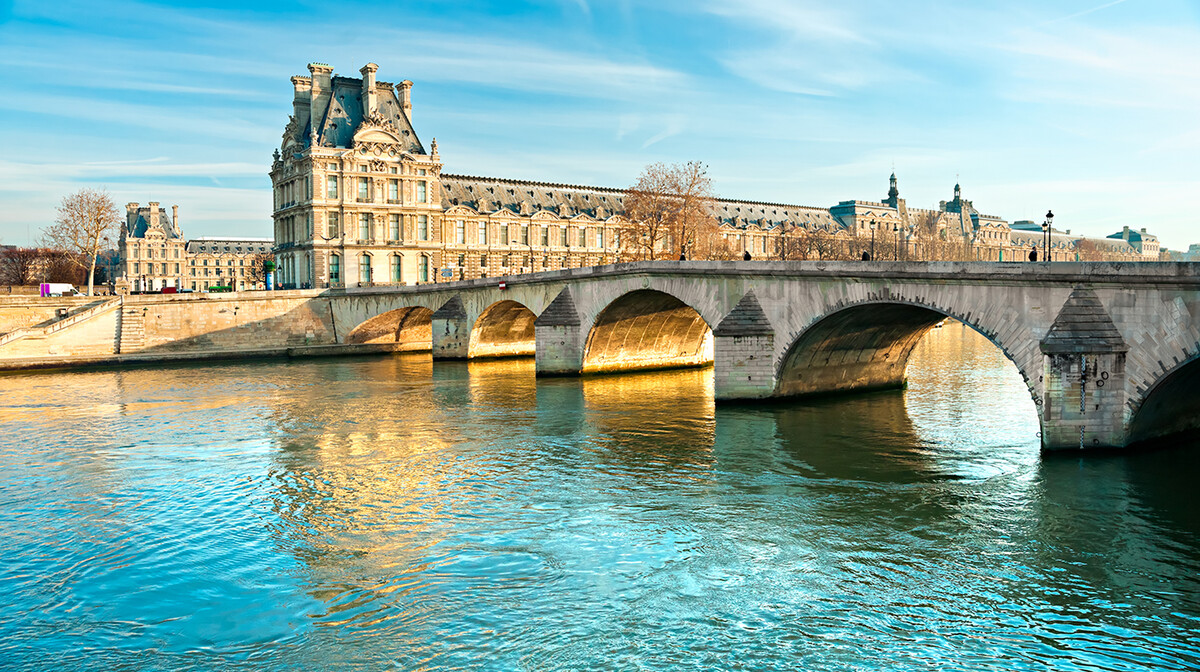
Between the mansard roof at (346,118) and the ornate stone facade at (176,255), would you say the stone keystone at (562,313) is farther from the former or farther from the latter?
the ornate stone facade at (176,255)

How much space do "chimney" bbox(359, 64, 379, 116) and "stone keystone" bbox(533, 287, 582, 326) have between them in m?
44.9

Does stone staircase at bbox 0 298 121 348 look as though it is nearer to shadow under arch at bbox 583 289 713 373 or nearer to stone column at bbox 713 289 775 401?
shadow under arch at bbox 583 289 713 373

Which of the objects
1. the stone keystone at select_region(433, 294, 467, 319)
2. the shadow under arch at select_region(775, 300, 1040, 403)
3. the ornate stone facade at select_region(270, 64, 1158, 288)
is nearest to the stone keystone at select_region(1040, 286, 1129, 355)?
the shadow under arch at select_region(775, 300, 1040, 403)

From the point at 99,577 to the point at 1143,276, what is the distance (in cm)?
2321

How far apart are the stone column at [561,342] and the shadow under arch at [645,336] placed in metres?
0.51

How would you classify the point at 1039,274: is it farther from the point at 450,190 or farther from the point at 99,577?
the point at 450,190

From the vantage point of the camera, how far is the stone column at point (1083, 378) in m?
22.4

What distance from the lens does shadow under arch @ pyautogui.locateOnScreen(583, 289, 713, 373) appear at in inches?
1725

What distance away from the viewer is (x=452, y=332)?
189 ft

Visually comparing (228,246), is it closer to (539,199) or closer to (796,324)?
(539,199)

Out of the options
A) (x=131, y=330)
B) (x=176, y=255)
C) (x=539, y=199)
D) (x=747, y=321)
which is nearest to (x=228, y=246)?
(x=176, y=255)

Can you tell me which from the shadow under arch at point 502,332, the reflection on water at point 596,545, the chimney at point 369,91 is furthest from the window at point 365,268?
the reflection on water at point 596,545

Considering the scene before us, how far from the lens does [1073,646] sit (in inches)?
522

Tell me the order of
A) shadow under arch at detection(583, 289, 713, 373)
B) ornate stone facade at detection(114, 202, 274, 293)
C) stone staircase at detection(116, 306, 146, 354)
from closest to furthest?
shadow under arch at detection(583, 289, 713, 373), stone staircase at detection(116, 306, 146, 354), ornate stone facade at detection(114, 202, 274, 293)
